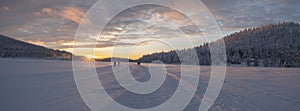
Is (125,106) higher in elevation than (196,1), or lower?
lower

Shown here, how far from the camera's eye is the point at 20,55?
71.8 meters

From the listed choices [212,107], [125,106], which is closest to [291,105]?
[212,107]

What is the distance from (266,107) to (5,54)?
7397 centimetres

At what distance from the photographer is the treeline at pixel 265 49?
45897 millimetres

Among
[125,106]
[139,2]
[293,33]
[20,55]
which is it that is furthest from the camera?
[293,33]

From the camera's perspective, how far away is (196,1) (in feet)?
60.3

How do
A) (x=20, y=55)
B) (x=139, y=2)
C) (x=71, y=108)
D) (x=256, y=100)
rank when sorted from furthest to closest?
1. (x=20, y=55)
2. (x=139, y=2)
3. (x=256, y=100)
4. (x=71, y=108)

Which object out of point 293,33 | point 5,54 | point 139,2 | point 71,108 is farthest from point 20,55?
point 293,33

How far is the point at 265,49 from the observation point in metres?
64.1

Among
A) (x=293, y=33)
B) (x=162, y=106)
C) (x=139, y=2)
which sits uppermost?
(x=293, y=33)

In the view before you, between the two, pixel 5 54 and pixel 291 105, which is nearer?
pixel 291 105

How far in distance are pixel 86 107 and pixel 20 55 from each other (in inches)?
3065

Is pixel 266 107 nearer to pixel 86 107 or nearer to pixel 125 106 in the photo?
pixel 125 106

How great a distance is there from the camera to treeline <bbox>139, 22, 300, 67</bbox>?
4590cm
